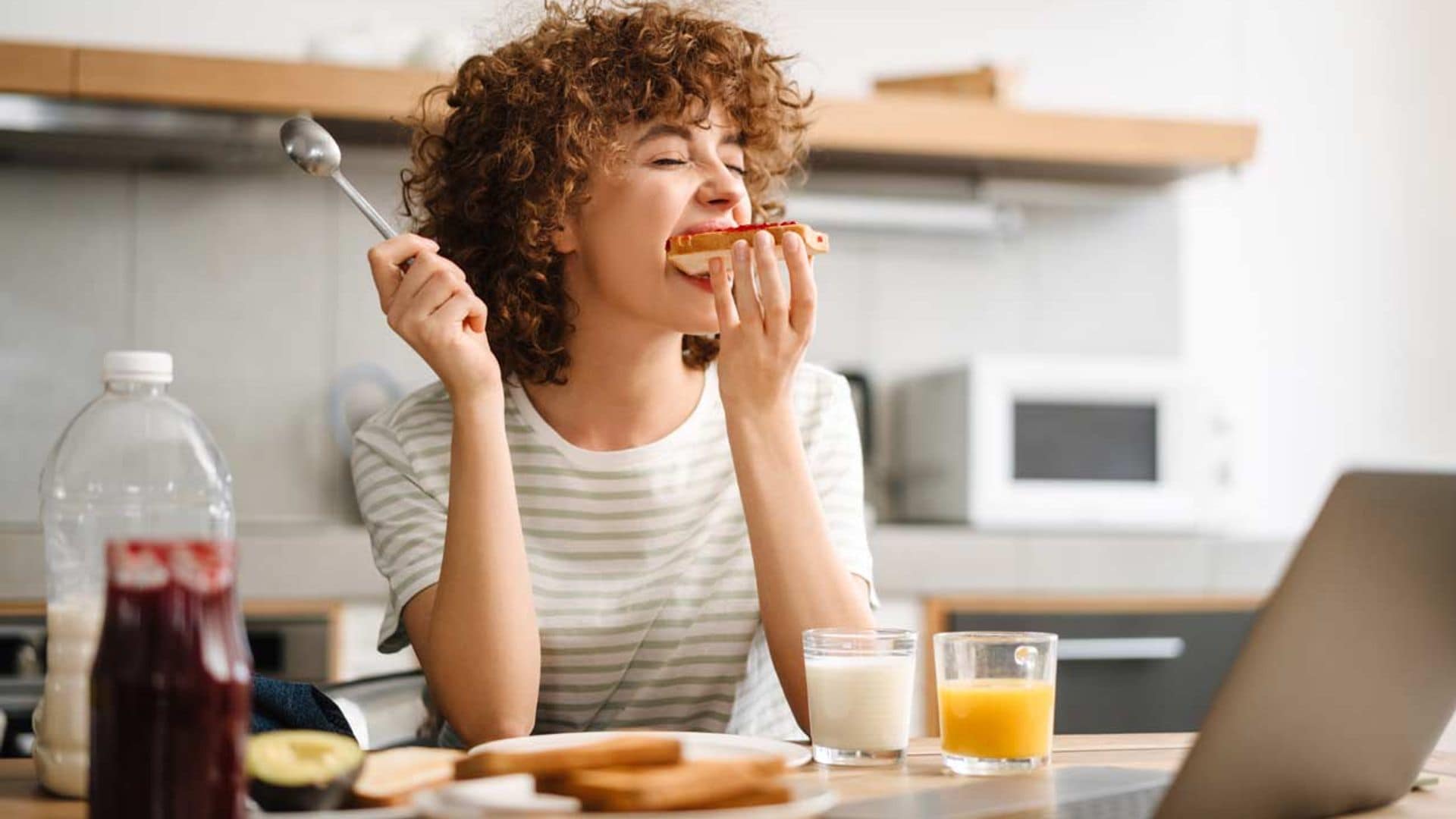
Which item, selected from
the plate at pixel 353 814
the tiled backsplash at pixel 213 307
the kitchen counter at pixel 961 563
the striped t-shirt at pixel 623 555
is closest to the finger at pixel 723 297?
the striped t-shirt at pixel 623 555

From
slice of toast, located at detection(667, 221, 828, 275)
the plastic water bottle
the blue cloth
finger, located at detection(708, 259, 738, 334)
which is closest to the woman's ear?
slice of toast, located at detection(667, 221, 828, 275)

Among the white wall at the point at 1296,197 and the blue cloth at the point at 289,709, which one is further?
the white wall at the point at 1296,197

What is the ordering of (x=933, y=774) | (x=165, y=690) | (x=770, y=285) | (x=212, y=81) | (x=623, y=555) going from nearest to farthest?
(x=165, y=690) < (x=933, y=774) < (x=770, y=285) < (x=623, y=555) < (x=212, y=81)

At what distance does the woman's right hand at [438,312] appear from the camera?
4.46 feet

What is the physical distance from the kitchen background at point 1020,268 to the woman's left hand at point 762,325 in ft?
5.21

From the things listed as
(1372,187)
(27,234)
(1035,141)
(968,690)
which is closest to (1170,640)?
(1035,141)

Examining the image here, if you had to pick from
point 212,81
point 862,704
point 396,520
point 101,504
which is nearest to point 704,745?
point 862,704

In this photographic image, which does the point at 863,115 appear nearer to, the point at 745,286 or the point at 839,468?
the point at 839,468

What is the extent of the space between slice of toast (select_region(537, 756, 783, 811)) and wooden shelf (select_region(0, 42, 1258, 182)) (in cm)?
189

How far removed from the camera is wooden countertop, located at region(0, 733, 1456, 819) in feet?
3.06

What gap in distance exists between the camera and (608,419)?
1.68 meters

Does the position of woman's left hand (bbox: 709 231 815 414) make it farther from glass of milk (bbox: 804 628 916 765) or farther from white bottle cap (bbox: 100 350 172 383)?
white bottle cap (bbox: 100 350 172 383)

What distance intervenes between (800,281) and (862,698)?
0.54 m

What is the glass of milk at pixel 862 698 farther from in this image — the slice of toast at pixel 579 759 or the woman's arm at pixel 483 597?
the woman's arm at pixel 483 597
